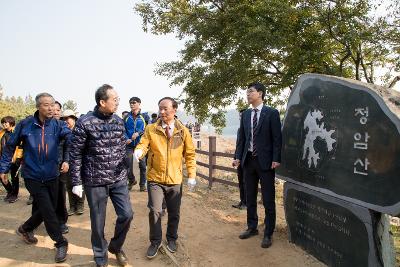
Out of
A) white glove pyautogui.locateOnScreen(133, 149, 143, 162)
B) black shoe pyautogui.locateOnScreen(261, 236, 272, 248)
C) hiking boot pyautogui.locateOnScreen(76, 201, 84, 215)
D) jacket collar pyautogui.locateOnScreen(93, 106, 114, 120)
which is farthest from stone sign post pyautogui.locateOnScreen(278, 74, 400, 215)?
hiking boot pyautogui.locateOnScreen(76, 201, 84, 215)

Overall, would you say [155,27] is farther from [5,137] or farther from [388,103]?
[388,103]

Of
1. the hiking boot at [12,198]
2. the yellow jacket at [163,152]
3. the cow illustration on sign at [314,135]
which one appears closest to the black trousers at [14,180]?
the hiking boot at [12,198]

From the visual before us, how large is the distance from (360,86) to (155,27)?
29.6 feet

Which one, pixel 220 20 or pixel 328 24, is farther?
pixel 220 20

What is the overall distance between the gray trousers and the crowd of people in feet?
0.04

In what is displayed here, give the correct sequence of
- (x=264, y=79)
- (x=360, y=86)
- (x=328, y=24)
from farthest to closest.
A: (x=264, y=79)
(x=328, y=24)
(x=360, y=86)

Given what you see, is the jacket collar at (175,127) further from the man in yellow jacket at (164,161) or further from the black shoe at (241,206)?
the black shoe at (241,206)

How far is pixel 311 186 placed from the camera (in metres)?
4.39

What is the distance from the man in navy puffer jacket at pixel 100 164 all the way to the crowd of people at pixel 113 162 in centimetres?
1

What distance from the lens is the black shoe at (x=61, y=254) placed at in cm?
411

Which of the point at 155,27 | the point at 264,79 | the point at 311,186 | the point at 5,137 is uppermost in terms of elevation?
the point at 155,27

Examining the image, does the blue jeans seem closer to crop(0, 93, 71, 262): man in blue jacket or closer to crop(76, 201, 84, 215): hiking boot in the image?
crop(0, 93, 71, 262): man in blue jacket

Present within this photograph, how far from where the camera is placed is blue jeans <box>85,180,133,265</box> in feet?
12.3

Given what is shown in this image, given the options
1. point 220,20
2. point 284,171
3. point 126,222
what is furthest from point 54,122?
point 220,20
